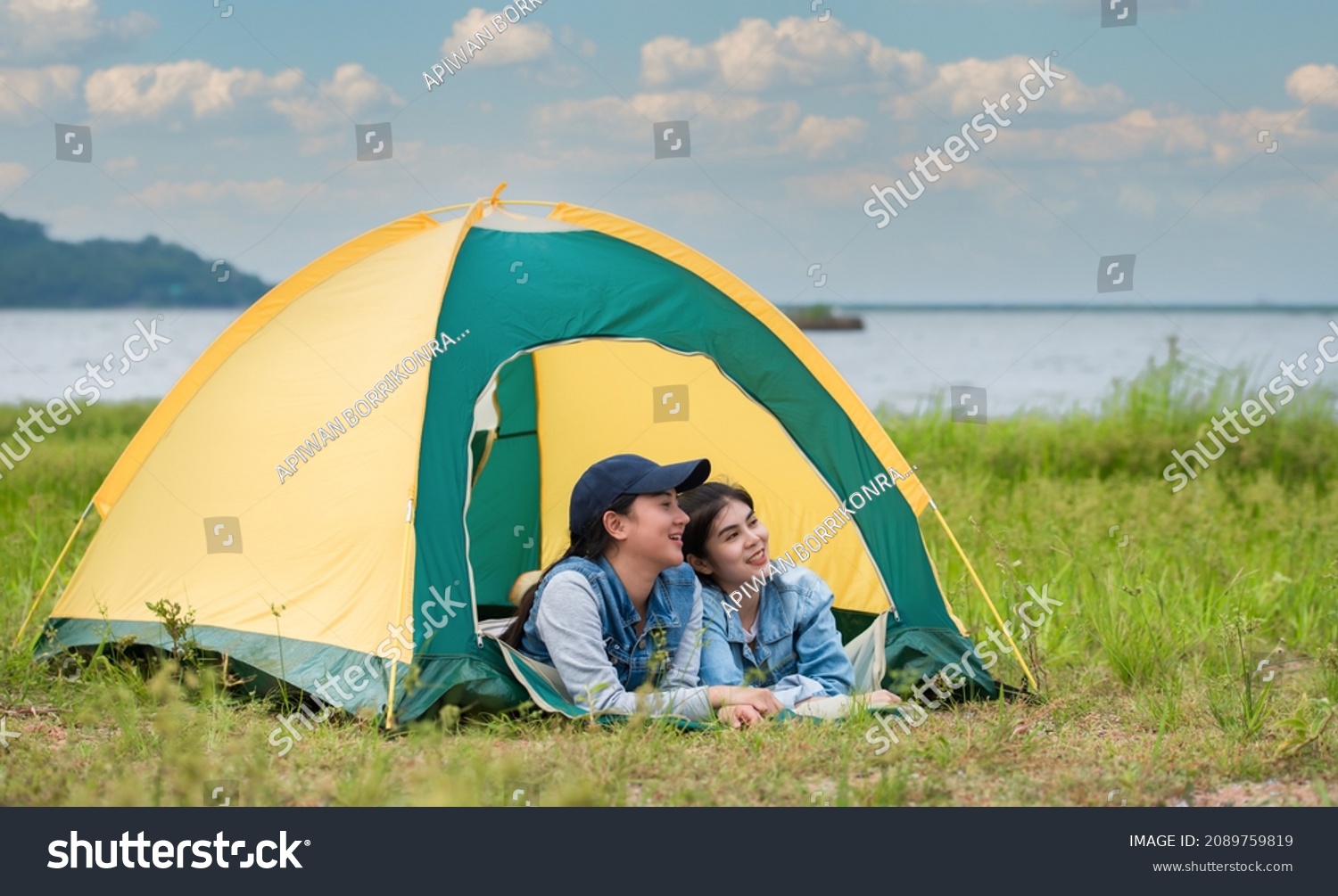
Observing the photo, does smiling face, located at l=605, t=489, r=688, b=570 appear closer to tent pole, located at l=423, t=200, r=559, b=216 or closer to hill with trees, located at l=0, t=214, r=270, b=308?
tent pole, located at l=423, t=200, r=559, b=216

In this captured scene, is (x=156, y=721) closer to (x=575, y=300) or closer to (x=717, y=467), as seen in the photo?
(x=575, y=300)

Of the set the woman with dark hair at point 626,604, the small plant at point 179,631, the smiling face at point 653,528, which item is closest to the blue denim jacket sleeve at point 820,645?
the woman with dark hair at point 626,604

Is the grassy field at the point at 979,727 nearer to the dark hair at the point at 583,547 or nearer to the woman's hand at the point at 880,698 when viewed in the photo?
the woman's hand at the point at 880,698

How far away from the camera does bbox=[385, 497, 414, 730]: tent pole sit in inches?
149

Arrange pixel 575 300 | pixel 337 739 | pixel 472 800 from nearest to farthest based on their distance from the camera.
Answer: pixel 472 800 < pixel 337 739 < pixel 575 300

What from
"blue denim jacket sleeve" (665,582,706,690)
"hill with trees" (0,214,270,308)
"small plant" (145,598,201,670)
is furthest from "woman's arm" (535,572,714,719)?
"hill with trees" (0,214,270,308)

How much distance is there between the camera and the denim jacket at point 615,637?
3936 millimetres

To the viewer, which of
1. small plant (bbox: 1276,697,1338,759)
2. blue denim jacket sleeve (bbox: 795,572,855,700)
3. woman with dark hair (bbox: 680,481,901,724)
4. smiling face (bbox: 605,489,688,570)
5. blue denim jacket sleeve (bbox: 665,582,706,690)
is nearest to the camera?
small plant (bbox: 1276,697,1338,759)

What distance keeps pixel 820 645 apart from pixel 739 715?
557 millimetres

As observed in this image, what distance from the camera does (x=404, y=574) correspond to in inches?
157

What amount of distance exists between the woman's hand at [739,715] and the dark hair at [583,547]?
2.12 feet

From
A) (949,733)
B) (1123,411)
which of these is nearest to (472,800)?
(949,733)
